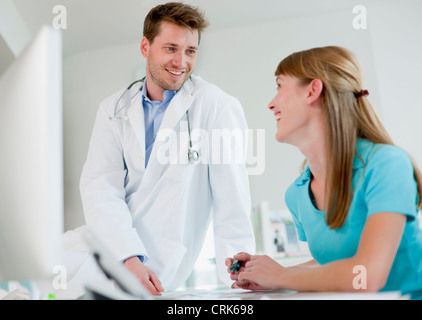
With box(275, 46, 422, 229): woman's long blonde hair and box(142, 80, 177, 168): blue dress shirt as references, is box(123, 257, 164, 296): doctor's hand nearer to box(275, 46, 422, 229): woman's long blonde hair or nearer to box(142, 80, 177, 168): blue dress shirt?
box(142, 80, 177, 168): blue dress shirt

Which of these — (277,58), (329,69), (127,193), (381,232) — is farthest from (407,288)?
(277,58)

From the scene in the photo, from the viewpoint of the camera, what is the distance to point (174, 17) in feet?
5.22

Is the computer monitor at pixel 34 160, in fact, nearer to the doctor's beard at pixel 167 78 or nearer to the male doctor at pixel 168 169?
the male doctor at pixel 168 169

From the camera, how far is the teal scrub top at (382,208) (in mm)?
754

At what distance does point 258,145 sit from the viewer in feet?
5.52

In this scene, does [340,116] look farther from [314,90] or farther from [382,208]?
[382,208]

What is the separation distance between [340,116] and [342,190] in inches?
6.9

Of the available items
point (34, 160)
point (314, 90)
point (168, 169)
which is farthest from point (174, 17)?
point (34, 160)

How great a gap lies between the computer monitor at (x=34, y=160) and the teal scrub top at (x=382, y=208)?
0.55m

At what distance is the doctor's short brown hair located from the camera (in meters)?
1.60

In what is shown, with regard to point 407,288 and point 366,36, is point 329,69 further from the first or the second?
point 366,36

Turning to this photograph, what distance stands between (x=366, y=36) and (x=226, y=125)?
65 centimetres

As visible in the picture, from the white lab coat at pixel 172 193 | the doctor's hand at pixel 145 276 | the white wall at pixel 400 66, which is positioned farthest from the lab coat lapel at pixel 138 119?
the white wall at pixel 400 66

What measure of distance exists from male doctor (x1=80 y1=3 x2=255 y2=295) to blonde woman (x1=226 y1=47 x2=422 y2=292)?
432 millimetres
